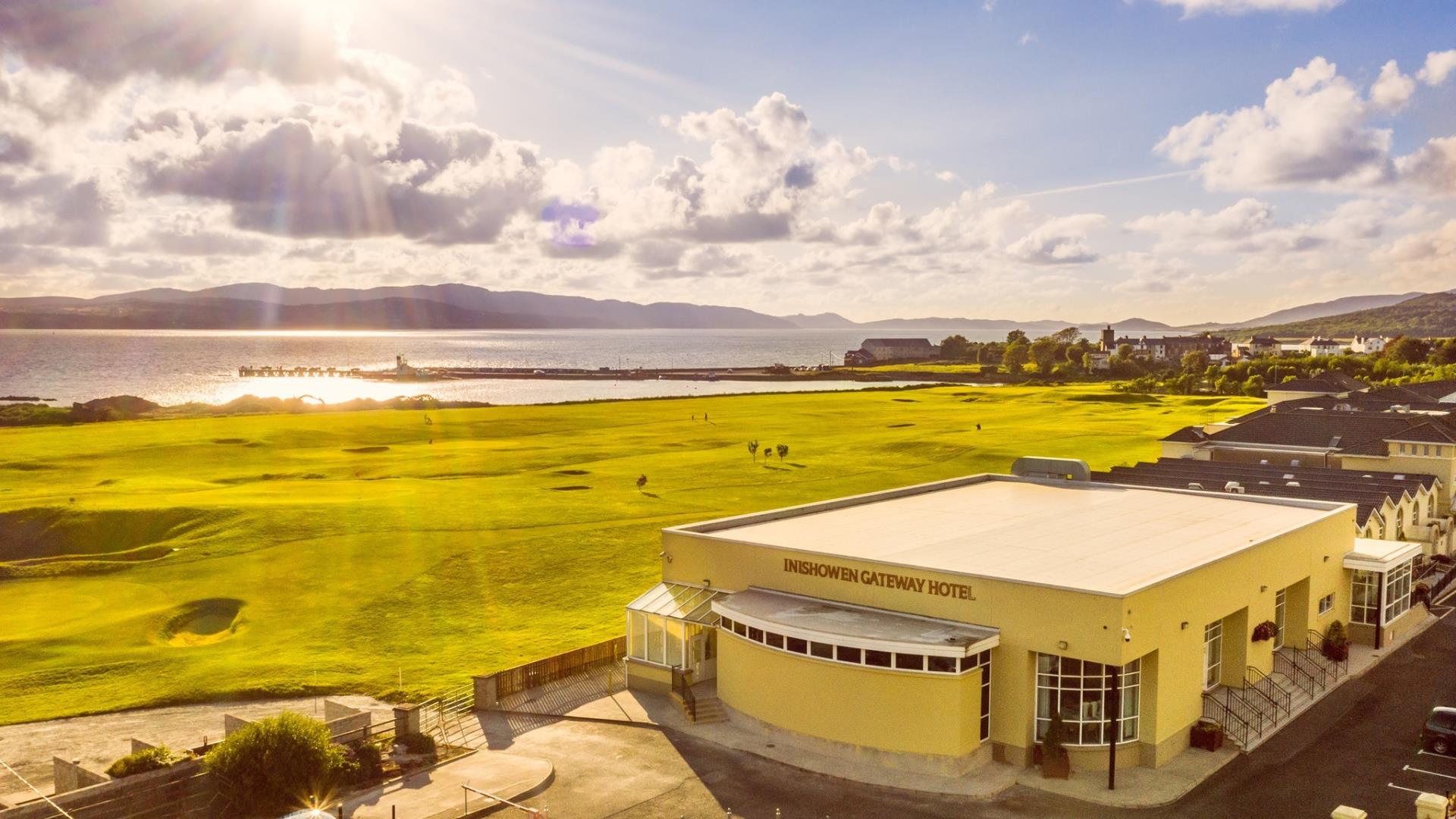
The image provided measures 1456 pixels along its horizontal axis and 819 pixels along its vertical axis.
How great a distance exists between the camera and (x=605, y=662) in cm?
3650

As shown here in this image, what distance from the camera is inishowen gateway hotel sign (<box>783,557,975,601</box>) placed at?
28281 millimetres

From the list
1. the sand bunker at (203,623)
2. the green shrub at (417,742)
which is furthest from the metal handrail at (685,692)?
the sand bunker at (203,623)

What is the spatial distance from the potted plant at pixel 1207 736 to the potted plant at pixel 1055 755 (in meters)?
4.63

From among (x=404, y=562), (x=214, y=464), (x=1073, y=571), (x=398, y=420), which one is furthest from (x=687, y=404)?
(x=1073, y=571)

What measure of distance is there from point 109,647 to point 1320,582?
4673cm

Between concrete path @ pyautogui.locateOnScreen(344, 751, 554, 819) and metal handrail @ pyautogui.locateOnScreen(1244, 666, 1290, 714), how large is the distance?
72.3 feet

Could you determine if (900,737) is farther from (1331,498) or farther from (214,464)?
(214,464)

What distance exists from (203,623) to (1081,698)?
36.5 metres

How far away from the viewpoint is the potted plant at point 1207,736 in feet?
93.0

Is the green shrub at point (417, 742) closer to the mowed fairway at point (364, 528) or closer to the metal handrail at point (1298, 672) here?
the mowed fairway at point (364, 528)

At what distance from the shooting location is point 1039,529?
37.9 metres

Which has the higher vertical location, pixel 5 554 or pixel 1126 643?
pixel 1126 643

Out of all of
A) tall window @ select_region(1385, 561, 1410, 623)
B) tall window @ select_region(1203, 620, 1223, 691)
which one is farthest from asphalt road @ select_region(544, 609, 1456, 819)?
tall window @ select_region(1385, 561, 1410, 623)

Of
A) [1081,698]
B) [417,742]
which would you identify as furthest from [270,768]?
[1081,698]
